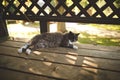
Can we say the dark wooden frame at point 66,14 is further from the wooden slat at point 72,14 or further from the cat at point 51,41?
the cat at point 51,41

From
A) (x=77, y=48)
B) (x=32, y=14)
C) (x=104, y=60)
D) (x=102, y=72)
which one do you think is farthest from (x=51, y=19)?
(x=102, y=72)

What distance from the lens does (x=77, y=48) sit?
2828mm

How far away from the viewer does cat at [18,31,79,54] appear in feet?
9.25

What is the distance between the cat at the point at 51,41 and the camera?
9.25ft

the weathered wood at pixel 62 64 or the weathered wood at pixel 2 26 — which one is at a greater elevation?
the weathered wood at pixel 2 26

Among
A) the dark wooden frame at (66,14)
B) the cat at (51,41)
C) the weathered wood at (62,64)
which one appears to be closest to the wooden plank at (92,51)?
the weathered wood at (62,64)

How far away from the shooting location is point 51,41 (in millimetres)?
2893

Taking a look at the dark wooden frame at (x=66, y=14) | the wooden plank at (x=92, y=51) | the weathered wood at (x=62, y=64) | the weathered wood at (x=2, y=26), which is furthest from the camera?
the weathered wood at (x=2, y=26)

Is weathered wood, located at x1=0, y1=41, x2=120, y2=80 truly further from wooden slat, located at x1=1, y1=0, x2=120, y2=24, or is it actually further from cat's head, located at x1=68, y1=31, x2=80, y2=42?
wooden slat, located at x1=1, y1=0, x2=120, y2=24

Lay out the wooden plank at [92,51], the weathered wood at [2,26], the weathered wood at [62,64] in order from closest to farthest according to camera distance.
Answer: the weathered wood at [62,64] → the wooden plank at [92,51] → the weathered wood at [2,26]

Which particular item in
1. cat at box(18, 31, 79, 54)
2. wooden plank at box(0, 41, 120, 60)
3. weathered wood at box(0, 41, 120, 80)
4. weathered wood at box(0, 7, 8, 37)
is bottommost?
weathered wood at box(0, 41, 120, 80)

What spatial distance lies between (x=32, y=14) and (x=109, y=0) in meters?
1.54

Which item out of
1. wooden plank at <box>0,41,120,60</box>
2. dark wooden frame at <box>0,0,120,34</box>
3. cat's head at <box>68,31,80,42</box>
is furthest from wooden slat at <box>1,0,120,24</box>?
wooden plank at <box>0,41,120,60</box>

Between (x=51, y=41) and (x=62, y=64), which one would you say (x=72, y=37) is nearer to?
(x=51, y=41)
